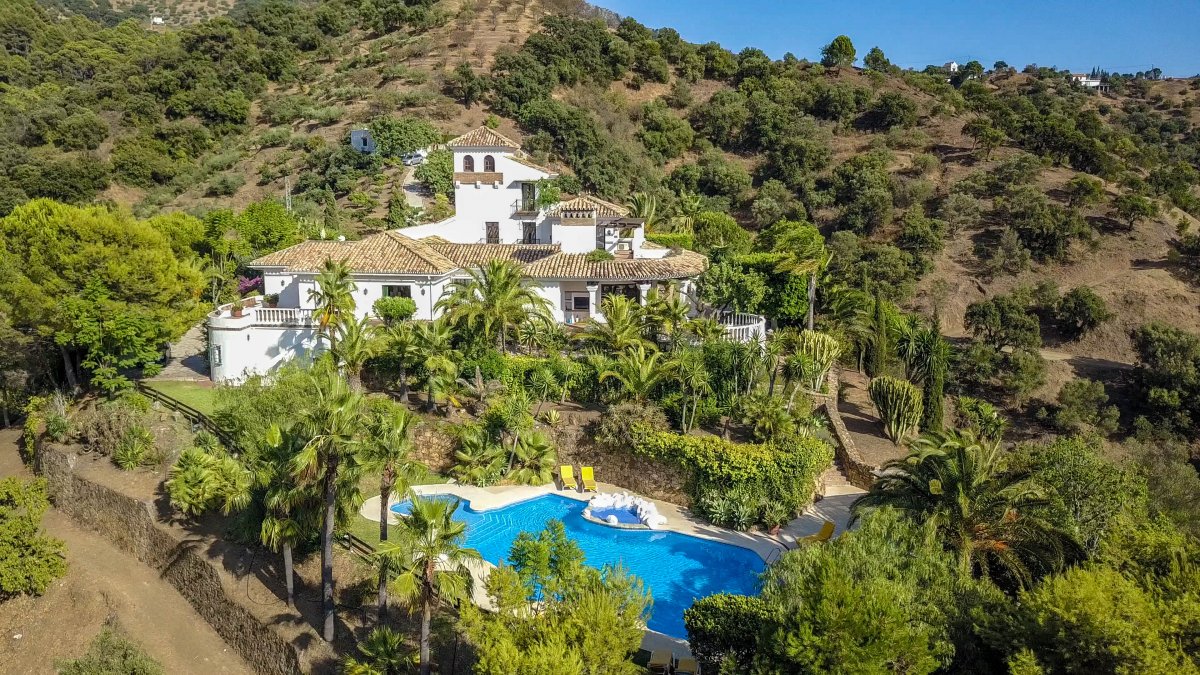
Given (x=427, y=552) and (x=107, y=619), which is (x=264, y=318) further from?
(x=427, y=552)

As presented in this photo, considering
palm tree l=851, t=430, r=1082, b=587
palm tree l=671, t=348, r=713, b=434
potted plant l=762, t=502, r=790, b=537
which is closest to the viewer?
palm tree l=851, t=430, r=1082, b=587

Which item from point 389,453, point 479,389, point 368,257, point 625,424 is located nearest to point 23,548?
point 479,389

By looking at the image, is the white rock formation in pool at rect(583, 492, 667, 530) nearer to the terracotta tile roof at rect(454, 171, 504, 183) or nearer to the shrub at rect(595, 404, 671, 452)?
the shrub at rect(595, 404, 671, 452)

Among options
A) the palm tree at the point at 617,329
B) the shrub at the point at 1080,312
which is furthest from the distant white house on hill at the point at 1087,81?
the palm tree at the point at 617,329

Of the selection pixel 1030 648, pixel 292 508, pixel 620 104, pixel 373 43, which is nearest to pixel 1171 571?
pixel 1030 648

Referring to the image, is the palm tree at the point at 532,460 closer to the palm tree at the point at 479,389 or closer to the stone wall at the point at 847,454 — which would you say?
the palm tree at the point at 479,389

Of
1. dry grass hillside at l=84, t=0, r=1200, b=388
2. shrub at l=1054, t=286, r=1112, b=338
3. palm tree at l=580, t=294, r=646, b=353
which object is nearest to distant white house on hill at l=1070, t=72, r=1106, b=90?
dry grass hillside at l=84, t=0, r=1200, b=388
